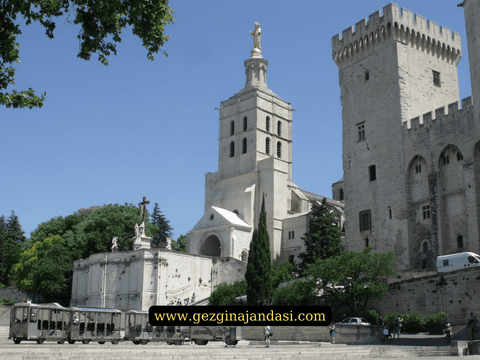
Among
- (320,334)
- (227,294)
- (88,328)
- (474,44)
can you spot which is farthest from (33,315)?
(474,44)

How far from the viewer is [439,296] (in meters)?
32.0

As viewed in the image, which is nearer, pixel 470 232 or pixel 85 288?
pixel 470 232

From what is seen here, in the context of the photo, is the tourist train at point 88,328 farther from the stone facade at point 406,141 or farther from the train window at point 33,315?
the stone facade at point 406,141

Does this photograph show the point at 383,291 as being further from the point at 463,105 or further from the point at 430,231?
the point at 463,105

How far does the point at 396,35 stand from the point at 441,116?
27.7 ft

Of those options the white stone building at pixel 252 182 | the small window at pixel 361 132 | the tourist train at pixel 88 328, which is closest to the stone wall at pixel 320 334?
the tourist train at pixel 88 328

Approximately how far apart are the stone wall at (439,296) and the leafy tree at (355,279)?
0.88 m

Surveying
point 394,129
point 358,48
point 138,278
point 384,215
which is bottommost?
point 138,278

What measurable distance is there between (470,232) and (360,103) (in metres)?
14.9

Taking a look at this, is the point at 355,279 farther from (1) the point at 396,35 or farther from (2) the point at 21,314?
(1) the point at 396,35

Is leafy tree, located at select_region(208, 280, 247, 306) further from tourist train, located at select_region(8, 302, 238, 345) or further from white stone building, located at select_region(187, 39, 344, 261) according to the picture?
tourist train, located at select_region(8, 302, 238, 345)

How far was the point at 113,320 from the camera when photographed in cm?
3147

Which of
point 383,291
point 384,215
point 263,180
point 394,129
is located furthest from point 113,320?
point 263,180

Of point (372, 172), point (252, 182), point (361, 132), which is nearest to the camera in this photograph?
point (372, 172)
